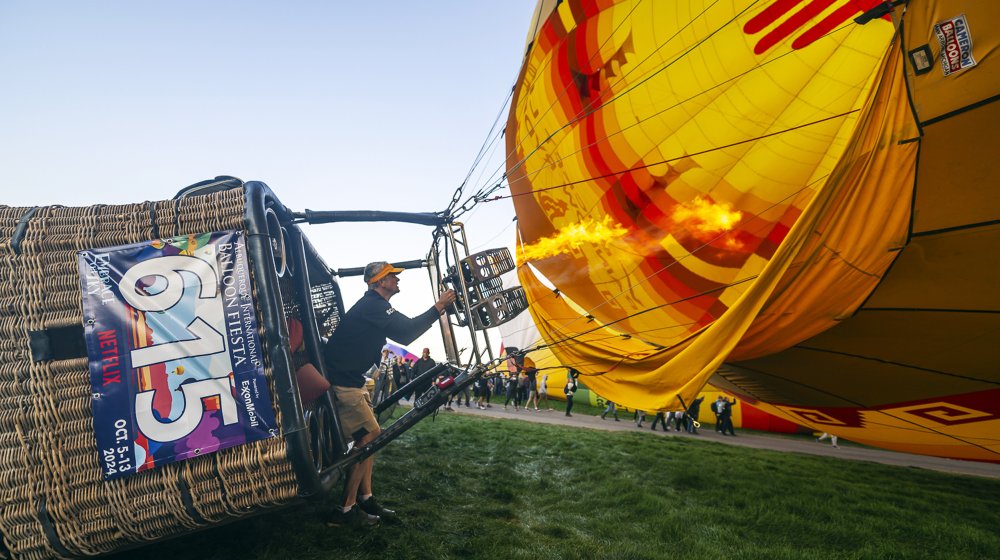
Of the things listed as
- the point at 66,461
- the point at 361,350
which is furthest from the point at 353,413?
the point at 66,461

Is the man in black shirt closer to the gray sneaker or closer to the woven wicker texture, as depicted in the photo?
the gray sneaker

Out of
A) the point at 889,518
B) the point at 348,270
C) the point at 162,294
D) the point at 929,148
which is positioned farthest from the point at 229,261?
the point at 889,518

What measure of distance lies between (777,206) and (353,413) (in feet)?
11.9

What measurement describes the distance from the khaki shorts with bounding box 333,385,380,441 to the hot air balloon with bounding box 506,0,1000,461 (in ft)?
4.84

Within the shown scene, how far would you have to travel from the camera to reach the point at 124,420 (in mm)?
2021

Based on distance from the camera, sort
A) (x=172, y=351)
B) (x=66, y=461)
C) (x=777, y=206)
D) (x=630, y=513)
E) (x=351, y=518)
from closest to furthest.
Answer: (x=66, y=461) → (x=172, y=351) → (x=351, y=518) → (x=630, y=513) → (x=777, y=206)

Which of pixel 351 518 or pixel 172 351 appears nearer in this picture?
pixel 172 351

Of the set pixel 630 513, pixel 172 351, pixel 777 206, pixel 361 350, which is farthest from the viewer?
pixel 777 206

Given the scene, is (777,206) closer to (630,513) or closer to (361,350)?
(630,513)

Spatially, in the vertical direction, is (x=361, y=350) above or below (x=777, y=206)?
below

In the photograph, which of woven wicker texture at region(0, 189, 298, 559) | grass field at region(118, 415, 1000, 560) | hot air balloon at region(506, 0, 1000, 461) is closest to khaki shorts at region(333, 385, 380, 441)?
grass field at region(118, 415, 1000, 560)

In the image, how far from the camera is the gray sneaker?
10.0ft

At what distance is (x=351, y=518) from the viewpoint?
312 cm

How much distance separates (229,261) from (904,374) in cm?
437
